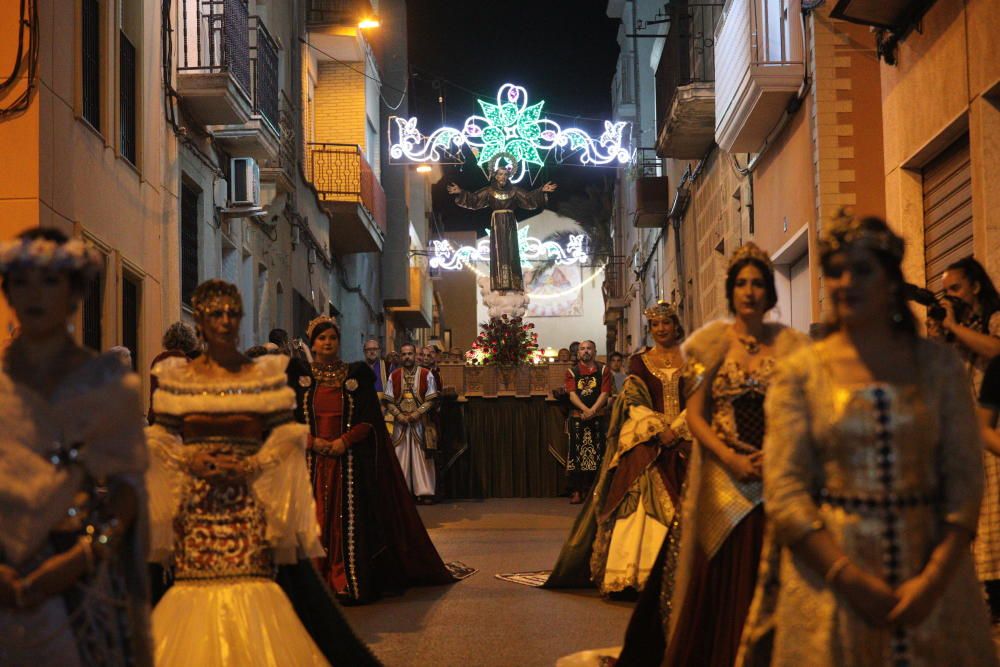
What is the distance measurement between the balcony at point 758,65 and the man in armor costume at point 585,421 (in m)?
3.74

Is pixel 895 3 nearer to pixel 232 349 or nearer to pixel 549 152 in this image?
pixel 232 349

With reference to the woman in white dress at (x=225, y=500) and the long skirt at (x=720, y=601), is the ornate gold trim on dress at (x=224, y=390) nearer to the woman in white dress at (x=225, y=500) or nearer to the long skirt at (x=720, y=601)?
the woman in white dress at (x=225, y=500)

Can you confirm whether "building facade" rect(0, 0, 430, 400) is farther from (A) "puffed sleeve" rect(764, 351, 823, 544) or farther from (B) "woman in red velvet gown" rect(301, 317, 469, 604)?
(A) "puffed sleeve" rect(764, 351, 823, 544)

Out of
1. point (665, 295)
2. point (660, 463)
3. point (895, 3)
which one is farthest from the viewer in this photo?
point (665, 295)

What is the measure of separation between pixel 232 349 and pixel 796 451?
3.22m

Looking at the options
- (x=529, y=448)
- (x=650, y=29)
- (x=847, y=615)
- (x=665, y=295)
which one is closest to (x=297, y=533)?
(x=847, y=615)

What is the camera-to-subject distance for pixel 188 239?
1848 cm

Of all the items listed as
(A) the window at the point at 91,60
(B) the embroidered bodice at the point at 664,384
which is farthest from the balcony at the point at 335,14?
(B) the embroidered bodice at the point at 664,384

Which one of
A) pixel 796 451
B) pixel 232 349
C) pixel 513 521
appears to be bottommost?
pixel 513 521

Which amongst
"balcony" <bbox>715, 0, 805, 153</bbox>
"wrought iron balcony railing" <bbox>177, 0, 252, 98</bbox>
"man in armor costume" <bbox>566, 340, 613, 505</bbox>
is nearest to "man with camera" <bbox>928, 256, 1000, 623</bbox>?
"balcony" <bbox>715, 0, 805, 153</bbox>

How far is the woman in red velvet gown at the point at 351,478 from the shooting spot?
10.3 m

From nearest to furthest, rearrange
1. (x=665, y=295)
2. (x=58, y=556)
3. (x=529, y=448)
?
(x=58, y=556) → (x=529, y=448) → (x=665, y=295)

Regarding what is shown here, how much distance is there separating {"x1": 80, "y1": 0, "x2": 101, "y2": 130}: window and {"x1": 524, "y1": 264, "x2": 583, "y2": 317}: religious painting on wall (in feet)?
203

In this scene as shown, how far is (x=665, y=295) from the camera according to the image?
32.2 metres
